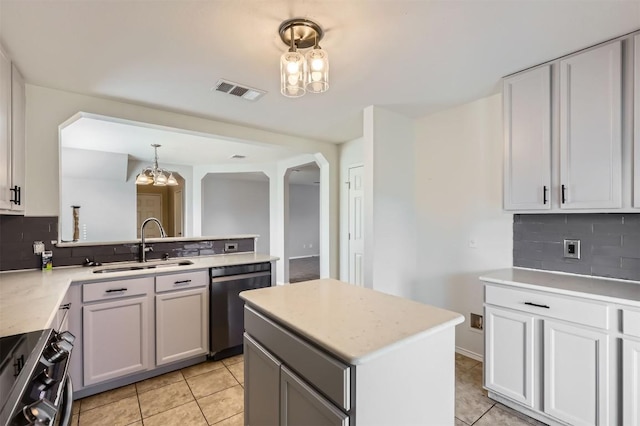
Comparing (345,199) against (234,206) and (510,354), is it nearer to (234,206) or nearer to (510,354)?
(510,354)

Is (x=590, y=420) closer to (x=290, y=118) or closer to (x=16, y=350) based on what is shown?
(x=16, y=350)

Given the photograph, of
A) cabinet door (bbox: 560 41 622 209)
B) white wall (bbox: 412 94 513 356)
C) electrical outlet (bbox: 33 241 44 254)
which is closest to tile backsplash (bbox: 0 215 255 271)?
electrical outlet (bbox: 33 241 44 254)

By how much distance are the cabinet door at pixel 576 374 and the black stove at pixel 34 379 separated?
7.89 ft

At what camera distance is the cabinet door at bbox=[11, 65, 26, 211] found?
79.5 inches

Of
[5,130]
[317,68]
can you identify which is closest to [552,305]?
[317,68]

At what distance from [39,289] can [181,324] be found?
1.07 m

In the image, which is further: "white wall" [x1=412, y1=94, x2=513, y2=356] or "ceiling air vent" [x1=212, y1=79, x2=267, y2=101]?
"white wall" [x1=412, y1=94, x2=513, y2=356]

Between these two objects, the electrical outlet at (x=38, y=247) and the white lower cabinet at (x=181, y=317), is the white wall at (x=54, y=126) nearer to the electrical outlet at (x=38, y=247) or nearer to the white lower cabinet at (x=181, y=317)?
the electrical outlet at (x=38, y=247)

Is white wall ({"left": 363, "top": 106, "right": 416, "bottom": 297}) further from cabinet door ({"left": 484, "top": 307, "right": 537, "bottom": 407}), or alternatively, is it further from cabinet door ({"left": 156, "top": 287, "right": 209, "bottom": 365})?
cabinet door ({"left": 156, "top": 287, "right": 209, "bottom": 365})

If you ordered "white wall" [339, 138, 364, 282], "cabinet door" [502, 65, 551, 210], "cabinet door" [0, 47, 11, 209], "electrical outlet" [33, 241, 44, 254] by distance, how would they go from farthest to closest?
"white wall" [339, 138, 364, 282]
"electrical outlet" [33, 241, 44, 254]
"cabinet door" [502, 65, 551, 210]
"cabinet door" [0, 47, 11, 209]

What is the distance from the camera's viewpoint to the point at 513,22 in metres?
1.60

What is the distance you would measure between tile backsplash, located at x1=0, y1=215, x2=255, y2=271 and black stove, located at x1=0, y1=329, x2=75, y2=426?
1.61 meters

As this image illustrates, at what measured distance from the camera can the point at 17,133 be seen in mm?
2115

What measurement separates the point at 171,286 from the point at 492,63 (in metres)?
3.03
